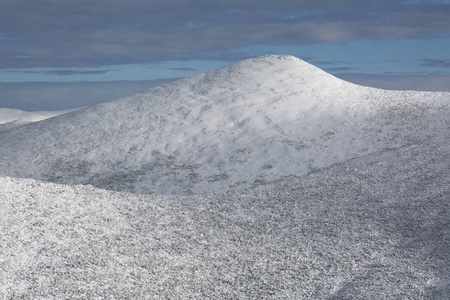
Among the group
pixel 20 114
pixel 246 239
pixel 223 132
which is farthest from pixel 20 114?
pixel 246 239

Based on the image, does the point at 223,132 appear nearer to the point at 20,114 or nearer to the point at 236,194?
the point at 236,194

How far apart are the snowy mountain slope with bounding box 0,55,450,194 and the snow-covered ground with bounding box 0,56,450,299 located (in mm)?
38

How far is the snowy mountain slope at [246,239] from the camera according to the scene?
12.9 feet

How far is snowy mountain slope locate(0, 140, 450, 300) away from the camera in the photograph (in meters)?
3.93

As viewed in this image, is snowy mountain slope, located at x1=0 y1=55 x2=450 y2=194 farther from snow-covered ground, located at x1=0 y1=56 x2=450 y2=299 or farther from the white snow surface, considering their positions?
the white snow surface

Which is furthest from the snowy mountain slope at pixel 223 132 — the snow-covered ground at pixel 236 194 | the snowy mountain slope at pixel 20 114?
the snowy mountain slope at pixel 20 114

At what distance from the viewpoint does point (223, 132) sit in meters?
9.02

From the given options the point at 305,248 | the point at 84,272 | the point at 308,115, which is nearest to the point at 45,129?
the point at 308,115

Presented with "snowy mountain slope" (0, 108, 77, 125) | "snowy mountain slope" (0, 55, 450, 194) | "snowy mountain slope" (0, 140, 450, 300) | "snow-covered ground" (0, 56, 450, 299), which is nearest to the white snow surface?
"snowy mountain slope" (0, 108, 77, 125)

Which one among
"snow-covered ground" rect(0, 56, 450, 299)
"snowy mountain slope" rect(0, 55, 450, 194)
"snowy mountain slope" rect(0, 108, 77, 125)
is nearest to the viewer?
"snow-covered ground" rect(0, 56, 450, 299)

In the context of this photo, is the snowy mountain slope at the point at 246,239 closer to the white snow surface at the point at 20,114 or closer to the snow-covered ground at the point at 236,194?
the snow-covered ground at the point at 236,194

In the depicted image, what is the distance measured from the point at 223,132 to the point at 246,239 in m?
4.22

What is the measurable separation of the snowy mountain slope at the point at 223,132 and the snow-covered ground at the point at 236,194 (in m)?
0.04

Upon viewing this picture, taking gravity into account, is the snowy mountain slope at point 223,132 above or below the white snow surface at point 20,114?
above
